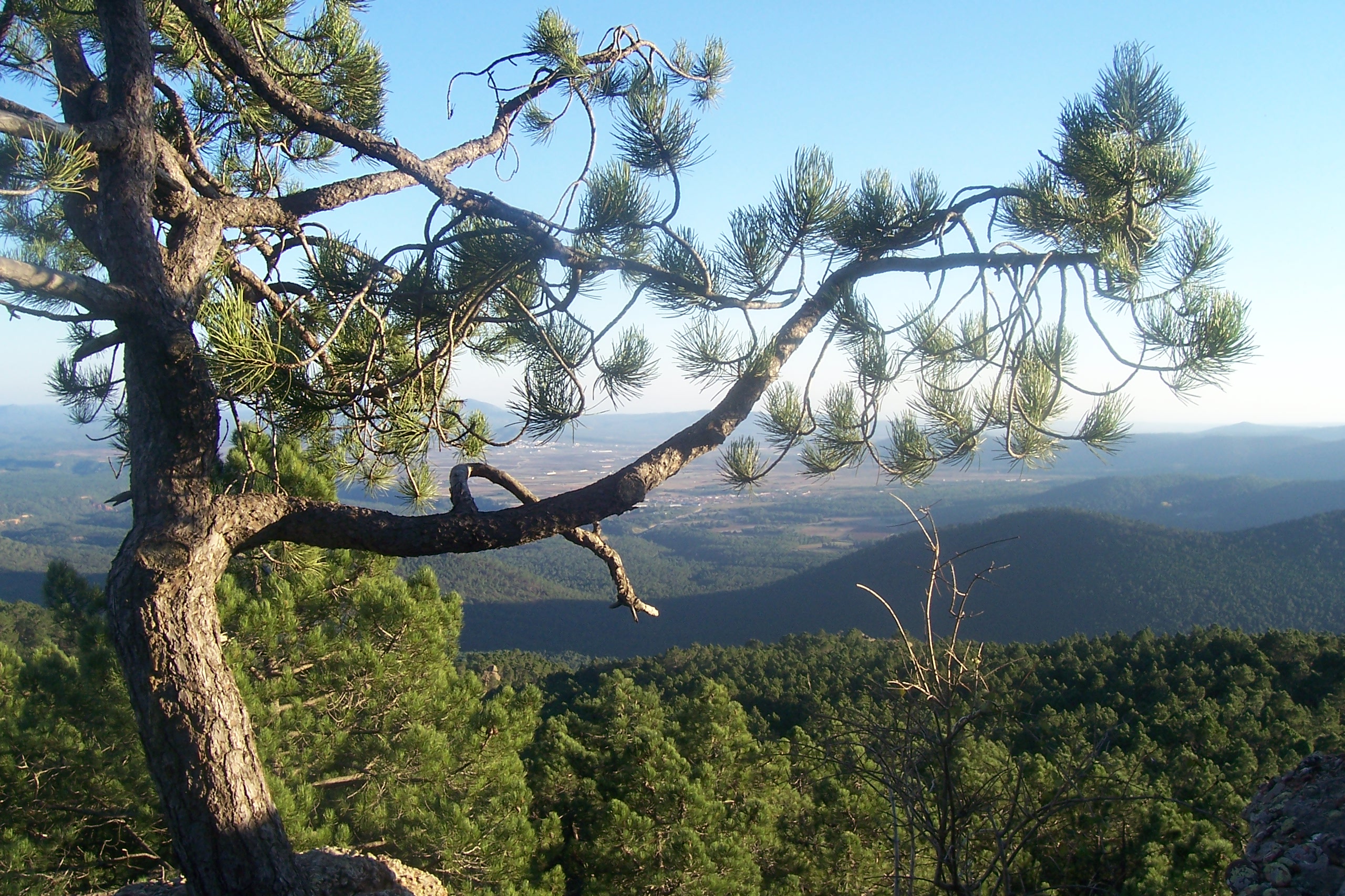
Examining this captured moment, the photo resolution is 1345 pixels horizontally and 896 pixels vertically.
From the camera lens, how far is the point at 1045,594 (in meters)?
→ 31.7

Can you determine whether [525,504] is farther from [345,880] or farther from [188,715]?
[345,880]

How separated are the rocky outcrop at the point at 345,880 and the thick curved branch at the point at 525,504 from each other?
0.95 m

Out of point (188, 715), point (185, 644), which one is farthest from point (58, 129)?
point (188, 715)

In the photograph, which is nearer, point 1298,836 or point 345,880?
point 1298,836

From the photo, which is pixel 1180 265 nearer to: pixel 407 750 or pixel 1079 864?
pixel 407 750

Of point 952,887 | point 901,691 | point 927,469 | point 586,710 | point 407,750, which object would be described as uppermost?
point 927,469

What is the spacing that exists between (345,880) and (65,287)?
152 centimetres

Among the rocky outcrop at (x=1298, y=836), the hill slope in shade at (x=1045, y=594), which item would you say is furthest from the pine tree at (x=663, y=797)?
the hill slope in shade at (x=1045, y=594)

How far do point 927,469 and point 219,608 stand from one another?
3.87 m

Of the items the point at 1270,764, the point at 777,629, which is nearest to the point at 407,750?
the point at 1270,764

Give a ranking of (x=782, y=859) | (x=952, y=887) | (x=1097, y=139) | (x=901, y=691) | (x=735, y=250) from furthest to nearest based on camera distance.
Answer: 1. (x=782, y=859)
2. (x=735, y=250)
3. (x=1097, y=139)
4. (x=901, y=691)
5. (x=952, y=887)

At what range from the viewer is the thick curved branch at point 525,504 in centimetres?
159

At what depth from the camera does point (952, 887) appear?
108cm

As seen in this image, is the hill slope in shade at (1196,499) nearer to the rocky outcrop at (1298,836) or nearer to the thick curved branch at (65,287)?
the rocky outcrop at (1298,836)
